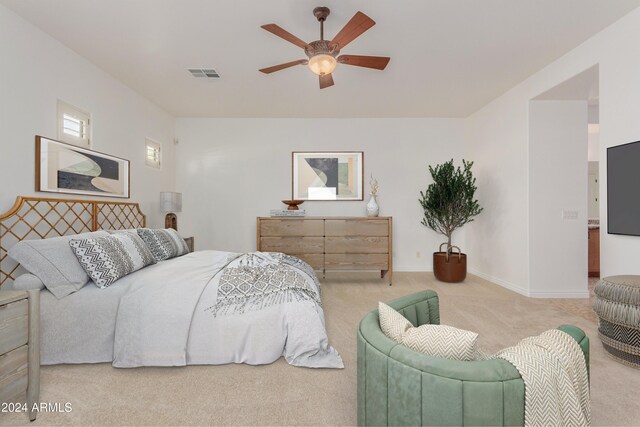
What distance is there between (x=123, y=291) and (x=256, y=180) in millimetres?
3334

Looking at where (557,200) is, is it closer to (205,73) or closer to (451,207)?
(451,207)

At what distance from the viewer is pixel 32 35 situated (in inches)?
104

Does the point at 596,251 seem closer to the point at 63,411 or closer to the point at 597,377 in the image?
the point at 597,377

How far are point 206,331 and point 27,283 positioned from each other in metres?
1.31

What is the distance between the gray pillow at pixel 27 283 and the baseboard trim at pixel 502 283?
5049 mm

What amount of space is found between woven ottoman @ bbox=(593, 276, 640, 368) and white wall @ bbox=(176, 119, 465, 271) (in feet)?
10.1

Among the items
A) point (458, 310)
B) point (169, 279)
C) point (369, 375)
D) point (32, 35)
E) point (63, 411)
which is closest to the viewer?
point (369, 375)

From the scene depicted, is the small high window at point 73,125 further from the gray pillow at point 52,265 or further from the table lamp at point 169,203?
the gray pillow at point 52,265

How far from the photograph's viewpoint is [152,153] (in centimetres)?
456

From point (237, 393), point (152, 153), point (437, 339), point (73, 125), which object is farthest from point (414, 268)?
point (73, 125)

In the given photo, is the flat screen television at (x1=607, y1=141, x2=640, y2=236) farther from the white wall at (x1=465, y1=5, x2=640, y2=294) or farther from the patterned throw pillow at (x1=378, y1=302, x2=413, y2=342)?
the patterned throw pillow at (x1=378, y1=302, x2=413, y2=342)

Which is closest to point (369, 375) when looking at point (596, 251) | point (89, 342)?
point (89, 342)

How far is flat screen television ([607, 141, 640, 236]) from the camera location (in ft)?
8.27

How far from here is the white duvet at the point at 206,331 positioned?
206cm
